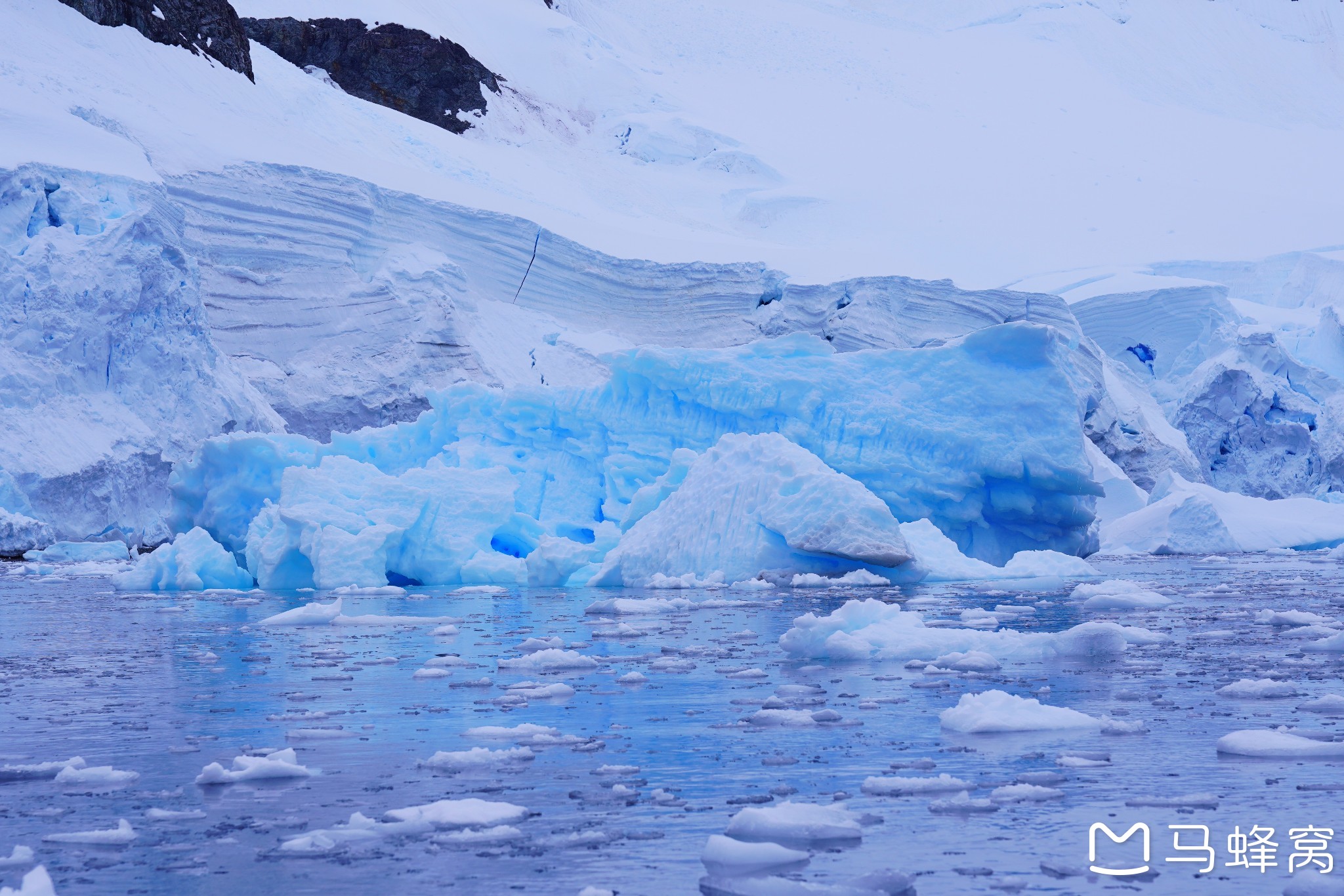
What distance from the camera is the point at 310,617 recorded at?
6.23m

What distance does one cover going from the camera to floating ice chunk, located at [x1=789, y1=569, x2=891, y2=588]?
26.6 ft

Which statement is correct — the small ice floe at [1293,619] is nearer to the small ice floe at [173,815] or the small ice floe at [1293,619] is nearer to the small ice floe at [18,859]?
the small ice floe at [173,815]

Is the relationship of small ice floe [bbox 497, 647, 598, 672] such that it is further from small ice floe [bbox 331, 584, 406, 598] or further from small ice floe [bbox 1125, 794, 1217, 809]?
small ice floe [bbox 331, 584, 406, 598]

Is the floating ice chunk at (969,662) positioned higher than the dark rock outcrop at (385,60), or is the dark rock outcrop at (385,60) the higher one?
the dark rock outcrop at (385,60)

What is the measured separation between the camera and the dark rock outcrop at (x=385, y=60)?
2819cm

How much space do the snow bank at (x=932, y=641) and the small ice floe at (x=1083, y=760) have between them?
159 cm

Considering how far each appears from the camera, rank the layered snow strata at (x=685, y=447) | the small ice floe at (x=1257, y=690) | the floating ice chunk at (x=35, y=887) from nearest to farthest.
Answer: the floating ice chunk at (x=35, y=887)
the small ice floe at (x=1257, y=690)
the layered snow strata at (x=685, y=447)

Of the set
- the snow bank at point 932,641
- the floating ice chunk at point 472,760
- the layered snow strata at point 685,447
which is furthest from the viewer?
the layered snow strata at point 685,447

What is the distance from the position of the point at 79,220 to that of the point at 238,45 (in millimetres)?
8568

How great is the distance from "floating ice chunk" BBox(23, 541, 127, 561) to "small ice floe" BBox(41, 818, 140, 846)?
30.7 ft

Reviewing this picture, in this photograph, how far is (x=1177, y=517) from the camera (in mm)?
12727

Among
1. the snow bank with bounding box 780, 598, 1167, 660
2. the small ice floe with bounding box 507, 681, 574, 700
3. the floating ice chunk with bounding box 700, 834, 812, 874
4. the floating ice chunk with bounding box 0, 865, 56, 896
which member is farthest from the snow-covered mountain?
the floating ice chunk with bounding box 0, 865, 56, 896

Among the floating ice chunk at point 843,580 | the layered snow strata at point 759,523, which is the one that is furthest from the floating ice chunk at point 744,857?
the layered snow strata at point 759,523

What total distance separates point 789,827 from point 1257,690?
1954 millimetres
